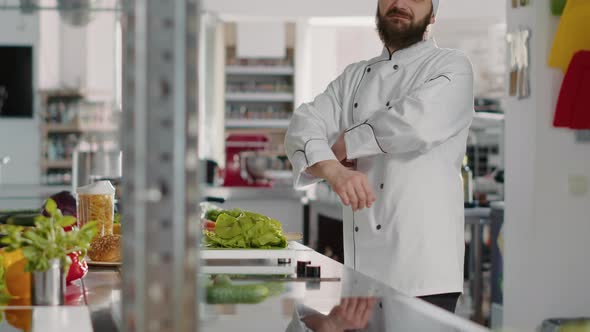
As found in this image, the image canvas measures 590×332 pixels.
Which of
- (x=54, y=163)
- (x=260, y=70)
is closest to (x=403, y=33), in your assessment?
(x=54, y=163)

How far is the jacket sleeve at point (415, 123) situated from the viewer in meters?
2.18

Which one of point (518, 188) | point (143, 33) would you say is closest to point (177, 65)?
point (143, 33)

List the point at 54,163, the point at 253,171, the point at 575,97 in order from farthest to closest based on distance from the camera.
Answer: the point at 54,163
the point at 253,171
the point at 575,97

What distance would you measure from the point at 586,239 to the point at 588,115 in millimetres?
661

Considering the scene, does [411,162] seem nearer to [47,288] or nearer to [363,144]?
[363,144]

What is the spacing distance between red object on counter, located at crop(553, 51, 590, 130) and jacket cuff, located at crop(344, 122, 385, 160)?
81.1 inches

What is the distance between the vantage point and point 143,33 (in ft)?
1.82

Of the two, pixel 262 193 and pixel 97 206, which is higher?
pixel 97 206

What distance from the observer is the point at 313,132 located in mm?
2297

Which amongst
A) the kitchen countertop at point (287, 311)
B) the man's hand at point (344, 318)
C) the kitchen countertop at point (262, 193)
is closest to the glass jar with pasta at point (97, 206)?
the kitchen countertop at point (287, 311)

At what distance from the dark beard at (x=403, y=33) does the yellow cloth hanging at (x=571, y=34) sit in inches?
69.6

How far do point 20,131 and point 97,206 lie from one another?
7.62 metres

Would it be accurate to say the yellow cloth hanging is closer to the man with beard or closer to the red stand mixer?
the man with beard

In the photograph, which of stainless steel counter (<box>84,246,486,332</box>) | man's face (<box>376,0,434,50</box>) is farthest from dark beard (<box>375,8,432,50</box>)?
stainless steel counter (<box>84,246,486,332</box>)
